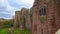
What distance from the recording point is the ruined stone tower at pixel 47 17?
17.2 metres

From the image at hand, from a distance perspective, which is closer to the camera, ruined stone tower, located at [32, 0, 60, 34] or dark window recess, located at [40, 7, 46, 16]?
ruined stone tower, located at [32, 0, 60, 34]

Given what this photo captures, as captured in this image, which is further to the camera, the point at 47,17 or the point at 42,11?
the point at 42,11

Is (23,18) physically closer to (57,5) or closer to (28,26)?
(28,26)

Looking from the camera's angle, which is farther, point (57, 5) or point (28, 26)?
point (28, 26)

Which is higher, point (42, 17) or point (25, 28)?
point (42, 17)

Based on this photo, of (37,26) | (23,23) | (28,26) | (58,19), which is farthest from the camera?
(23,23)

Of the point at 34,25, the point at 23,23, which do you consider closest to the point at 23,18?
the point at 23,23

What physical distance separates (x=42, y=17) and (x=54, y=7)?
65.9 inches

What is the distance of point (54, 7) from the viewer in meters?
17.3

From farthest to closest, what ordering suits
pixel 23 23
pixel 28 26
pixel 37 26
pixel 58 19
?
1. pixel 23 23
2. pixel 28 26
3. pixel 37 26
4. pixel 58 19

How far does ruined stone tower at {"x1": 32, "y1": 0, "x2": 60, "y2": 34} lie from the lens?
17167 mm

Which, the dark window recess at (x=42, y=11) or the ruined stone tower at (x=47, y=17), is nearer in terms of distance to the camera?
the ruined stone tower at (x=47, y=17)

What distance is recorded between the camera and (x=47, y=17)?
17.6m

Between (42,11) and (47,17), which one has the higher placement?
(42,11)
